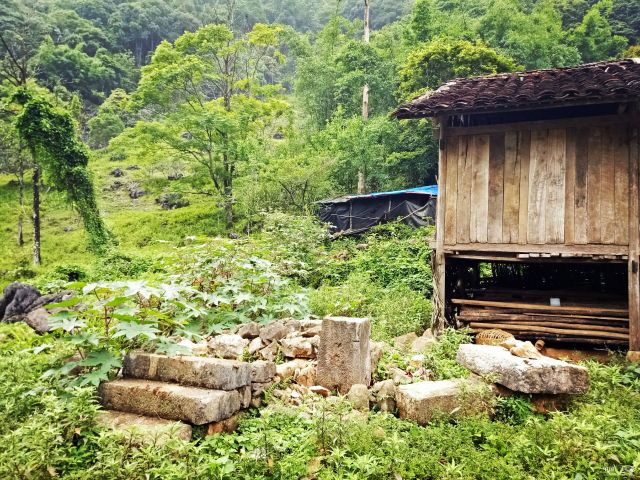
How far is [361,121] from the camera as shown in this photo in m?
22.2

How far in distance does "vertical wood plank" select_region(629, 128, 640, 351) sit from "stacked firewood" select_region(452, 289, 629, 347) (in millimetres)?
216

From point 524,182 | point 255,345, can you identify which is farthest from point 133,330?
point 524,182

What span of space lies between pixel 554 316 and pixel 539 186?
2416mm

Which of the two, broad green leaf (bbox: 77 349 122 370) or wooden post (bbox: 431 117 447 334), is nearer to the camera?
broad green leaf (bbox: 77 349 122 370)

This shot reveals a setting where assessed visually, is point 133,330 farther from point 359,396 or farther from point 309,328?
point 309,328

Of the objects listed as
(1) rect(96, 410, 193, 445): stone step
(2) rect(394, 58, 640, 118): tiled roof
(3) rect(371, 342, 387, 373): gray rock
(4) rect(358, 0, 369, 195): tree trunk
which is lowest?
(1) rect(96, 410, 193, 445): stone step

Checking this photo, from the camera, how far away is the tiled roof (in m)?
6.58

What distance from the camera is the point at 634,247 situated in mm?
7031

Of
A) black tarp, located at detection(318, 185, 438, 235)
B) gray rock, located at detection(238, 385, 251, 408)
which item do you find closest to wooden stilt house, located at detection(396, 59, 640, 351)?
gray rock, located at detection(238, 385, 251, 408)

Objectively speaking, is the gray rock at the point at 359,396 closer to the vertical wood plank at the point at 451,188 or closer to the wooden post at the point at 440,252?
the wooden post at the point at 440,252

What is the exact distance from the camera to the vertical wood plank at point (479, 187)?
7980 mm

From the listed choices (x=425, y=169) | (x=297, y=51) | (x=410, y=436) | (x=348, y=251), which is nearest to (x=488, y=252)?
(x=410, y=436)

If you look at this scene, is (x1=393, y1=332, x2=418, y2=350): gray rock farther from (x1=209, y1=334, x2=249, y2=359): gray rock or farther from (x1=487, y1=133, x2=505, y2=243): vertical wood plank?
(x1=209, y1=334, x2=249, y2=359): gray rock

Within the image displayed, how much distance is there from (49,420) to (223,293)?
117 inches
